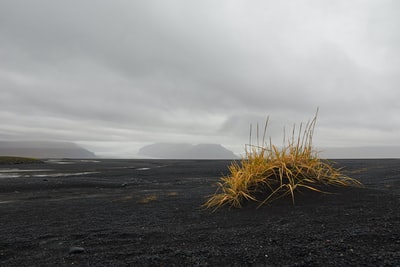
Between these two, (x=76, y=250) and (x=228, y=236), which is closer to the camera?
(x=76, y=250)

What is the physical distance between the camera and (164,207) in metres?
6.59

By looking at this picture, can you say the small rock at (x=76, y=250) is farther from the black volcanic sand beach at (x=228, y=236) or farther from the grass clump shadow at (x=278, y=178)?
the grass clump shadow at (x=278, y=178)

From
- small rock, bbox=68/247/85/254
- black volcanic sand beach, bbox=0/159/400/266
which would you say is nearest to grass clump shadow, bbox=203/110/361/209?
black volcanic sand beach, bbox=0/159/400/266

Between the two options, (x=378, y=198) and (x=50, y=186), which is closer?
(x=378, y=198)

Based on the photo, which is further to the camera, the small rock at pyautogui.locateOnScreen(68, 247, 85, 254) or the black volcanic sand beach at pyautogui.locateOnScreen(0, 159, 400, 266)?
the small rock at pyautogui.locateOnScreen(68, 247, 85, 254)

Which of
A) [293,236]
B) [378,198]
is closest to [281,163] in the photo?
[378,198]

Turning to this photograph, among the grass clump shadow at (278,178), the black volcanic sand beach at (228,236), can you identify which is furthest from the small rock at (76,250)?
the grass clump shadow at (278,178)

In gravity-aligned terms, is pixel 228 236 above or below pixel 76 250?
above

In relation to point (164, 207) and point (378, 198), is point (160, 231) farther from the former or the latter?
point (378, 198)

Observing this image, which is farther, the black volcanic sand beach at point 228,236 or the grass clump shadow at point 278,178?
the grass clump shadow at point 278,178

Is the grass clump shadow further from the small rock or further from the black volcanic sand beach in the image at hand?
the small rock

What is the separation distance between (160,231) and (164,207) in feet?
7.55

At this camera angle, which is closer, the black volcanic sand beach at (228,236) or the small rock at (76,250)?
the black volcanic sand beach at (228,236)

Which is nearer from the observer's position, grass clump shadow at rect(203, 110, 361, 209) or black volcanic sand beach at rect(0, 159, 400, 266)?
black volcanic sand beach at rect(0, 159, 400, 266)
